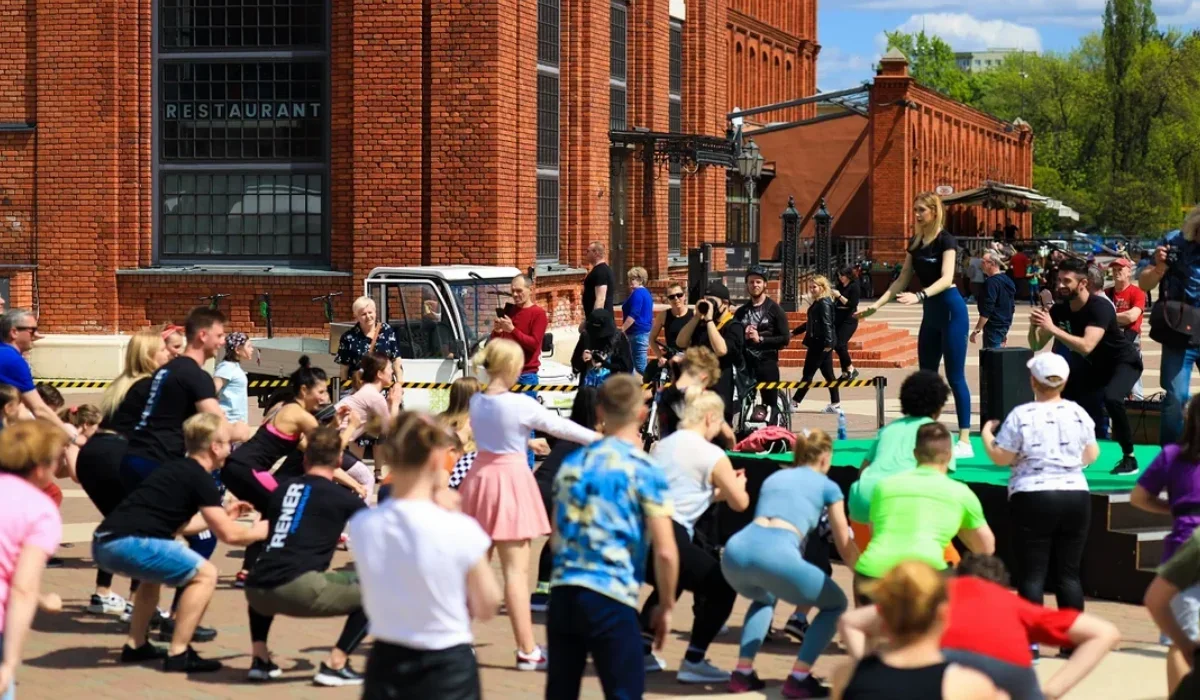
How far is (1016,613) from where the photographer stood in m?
6.35

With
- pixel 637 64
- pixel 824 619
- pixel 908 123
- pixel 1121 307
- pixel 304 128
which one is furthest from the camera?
pixel 908 123

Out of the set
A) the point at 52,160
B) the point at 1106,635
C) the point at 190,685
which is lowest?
the point at 190,685

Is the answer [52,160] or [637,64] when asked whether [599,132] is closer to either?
[637,64]

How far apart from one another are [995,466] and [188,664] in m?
6.24

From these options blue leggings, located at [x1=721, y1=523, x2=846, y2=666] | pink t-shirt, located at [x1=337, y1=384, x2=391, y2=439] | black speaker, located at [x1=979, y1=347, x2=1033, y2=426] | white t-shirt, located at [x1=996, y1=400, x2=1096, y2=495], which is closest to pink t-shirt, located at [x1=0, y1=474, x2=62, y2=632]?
blue leggings, located at [x1=721, y1=523, x2=846, y2=666]

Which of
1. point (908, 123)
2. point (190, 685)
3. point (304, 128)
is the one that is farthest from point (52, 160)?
point (908, 123)

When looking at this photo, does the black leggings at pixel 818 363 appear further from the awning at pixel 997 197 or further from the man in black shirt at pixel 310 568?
the awning at pixel 997 197

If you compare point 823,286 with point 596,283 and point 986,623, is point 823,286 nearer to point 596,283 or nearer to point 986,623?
point 596,283

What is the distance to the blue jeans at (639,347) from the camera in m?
21.4

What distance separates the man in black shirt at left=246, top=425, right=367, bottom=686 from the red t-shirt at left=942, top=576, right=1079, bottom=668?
11.4ft

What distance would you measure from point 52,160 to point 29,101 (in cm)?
88

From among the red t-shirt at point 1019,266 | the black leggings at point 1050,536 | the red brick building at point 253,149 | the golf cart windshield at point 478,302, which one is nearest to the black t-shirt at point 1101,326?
the black leggings at point 1050,536

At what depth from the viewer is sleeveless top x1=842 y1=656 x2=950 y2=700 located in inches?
210

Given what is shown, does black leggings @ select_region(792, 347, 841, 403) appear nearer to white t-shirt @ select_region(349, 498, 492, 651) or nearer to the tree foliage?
white t-shirt @ select_region(349, 498, 492, 651)
